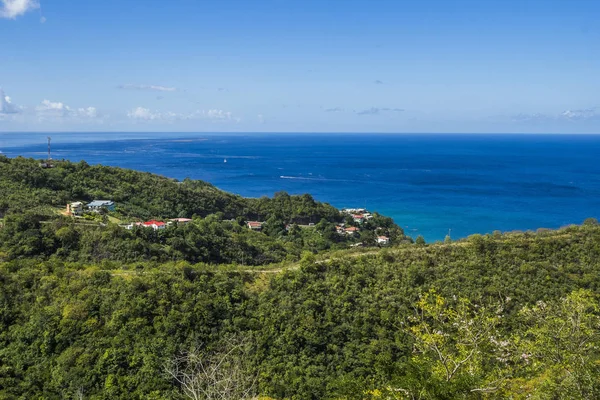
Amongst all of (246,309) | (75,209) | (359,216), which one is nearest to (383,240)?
(359,216)

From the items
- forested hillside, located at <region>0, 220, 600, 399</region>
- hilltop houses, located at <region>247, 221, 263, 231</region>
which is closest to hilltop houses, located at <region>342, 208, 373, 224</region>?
hilltop houses, located at <region>247, 221, 263, 231</region>

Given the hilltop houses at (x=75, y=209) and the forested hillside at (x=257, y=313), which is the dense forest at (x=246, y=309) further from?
the hilltop houses at (x=75, y=209)

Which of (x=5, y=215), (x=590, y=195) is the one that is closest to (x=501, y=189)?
(x=590, y=195)

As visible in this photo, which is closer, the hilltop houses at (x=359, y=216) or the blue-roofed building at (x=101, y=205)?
the blue-roofed building at (x=101, y=205)

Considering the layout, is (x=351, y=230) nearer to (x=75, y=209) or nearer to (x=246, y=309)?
(x=246, y=309)

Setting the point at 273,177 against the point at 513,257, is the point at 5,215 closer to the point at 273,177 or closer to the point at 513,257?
the point at 513,257

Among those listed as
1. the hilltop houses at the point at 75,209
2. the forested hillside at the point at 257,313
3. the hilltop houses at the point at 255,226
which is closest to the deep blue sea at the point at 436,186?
the hilltop houses at the point at 255,226
